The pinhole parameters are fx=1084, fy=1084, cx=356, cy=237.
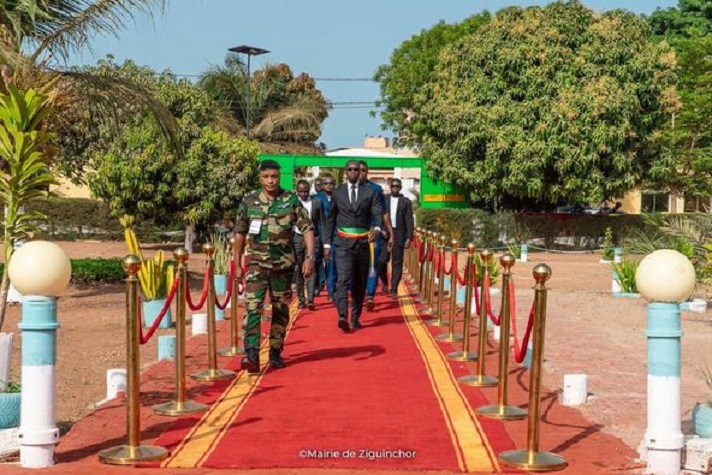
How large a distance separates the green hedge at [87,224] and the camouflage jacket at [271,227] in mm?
31414

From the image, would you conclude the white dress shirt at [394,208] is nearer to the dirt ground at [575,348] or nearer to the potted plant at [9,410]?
the dirt ground at [575,348]

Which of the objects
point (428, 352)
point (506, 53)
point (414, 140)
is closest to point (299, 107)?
point (414, 140)

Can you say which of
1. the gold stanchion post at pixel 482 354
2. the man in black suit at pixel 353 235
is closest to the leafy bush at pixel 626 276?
the man in black suit at pixel 353 235

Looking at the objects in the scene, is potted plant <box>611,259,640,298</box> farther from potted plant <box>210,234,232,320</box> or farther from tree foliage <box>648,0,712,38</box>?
tree foliage <box>648,0,712,38</box>

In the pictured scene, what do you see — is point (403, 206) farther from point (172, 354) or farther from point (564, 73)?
point (564, 73)

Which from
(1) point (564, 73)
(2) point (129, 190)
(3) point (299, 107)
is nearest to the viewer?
(2) point (129, 190)

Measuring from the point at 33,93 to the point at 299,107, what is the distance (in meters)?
48.8

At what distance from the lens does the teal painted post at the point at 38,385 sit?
20.6 ft

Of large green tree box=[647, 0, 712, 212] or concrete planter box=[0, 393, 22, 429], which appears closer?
concrete planter box=[0, 393, 22, 429]

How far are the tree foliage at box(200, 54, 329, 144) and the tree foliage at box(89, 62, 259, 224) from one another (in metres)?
15.0

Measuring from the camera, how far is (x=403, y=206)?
643 inches

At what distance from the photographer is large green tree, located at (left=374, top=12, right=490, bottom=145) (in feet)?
172

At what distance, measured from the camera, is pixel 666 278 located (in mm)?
6359

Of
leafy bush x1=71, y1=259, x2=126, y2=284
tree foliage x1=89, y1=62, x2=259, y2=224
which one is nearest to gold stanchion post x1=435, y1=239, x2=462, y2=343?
leafy bush x1=71, y1=259, x2=126, y2=284
